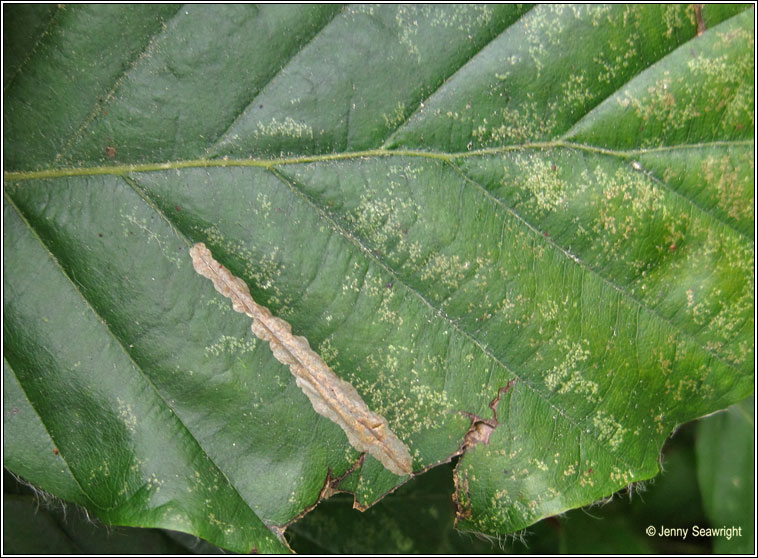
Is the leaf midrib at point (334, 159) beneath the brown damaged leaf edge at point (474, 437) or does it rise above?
above

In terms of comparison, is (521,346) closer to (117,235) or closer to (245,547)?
(245,547)

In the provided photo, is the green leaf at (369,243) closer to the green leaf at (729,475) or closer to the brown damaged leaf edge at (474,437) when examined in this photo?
the brown damaged leaf edge at (474,437)

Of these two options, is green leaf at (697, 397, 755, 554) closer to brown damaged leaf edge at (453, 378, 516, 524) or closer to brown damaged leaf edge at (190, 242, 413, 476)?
brown damaged leaf edge at (453, 378, 516, 524)

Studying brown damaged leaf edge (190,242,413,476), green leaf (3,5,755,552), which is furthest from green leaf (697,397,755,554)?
brown damaged leaf edge (190,242,413,476)

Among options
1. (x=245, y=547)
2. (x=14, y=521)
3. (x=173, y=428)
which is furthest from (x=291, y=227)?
(x=14, y=521)

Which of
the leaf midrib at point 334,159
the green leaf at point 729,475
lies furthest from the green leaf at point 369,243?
the green leaf at point 729,475

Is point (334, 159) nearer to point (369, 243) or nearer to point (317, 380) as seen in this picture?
point (369, 243)

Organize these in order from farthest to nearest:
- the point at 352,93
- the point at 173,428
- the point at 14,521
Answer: the point at 14,521 < the point at 173,428 < the point at 352,93

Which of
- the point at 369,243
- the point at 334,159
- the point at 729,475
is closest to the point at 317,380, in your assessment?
the point at 369,243
